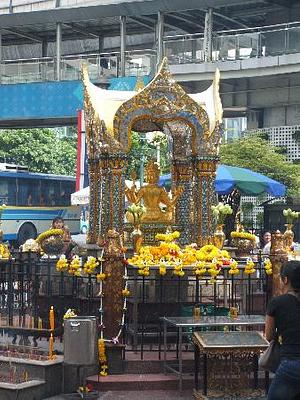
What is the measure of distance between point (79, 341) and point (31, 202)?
997 inches

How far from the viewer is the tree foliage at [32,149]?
1866 inches

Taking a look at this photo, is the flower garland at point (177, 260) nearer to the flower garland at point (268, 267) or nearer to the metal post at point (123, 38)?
the flower garland at point (268, 267)

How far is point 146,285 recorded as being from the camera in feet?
43.6

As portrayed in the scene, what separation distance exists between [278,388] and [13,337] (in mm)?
6567

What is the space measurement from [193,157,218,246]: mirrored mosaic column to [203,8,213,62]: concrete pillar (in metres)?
18.0

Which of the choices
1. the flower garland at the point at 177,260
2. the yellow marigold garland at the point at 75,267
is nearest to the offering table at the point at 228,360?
the flower garland at the point at 177,260

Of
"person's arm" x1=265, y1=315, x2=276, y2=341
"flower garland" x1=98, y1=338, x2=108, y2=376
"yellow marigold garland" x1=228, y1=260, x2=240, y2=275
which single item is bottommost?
"flower garland" x1=98, y1=338, x2=108, y2=376

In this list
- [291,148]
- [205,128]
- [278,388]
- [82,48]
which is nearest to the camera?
[278,388]

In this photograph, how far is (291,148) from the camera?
113ft

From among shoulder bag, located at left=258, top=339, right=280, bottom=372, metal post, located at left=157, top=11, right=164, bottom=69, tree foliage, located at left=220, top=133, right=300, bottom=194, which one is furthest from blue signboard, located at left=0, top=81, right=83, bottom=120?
shoulder bag, located at left=258, top=339, right=280, bottom=372

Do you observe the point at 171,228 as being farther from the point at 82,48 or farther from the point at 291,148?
the point at 82,48

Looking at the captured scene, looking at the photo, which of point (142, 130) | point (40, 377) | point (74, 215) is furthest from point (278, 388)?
point (74, 215)

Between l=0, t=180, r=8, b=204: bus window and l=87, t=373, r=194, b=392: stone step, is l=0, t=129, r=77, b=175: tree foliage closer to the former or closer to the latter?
l=0, t=180, r=8, b=204: bus window

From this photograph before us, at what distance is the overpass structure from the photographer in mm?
32094
